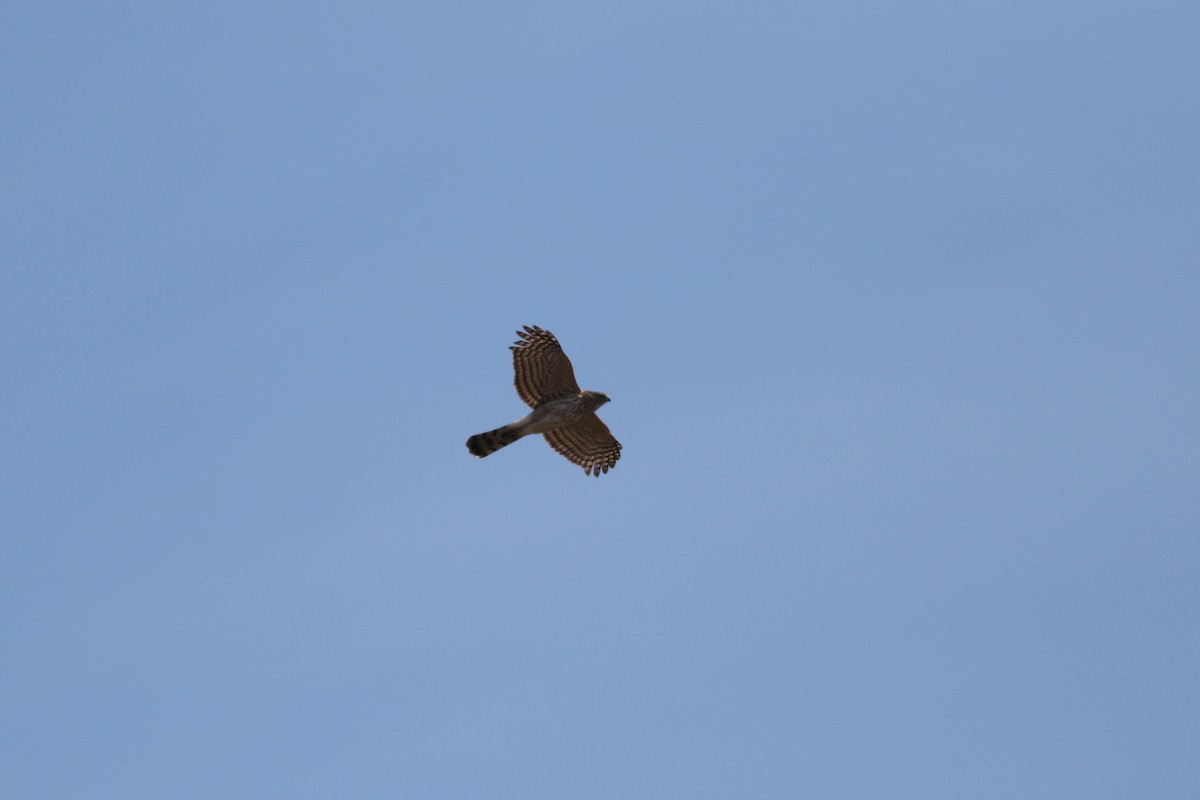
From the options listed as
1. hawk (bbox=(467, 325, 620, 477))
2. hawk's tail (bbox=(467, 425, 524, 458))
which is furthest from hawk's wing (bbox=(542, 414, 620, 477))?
hawk's tail (bbox=(467, 425, 524, 458))

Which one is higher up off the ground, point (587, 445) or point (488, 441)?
point (587, 445)

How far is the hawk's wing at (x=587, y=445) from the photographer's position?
3991cm

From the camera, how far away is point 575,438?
1580 inches

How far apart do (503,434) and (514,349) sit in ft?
5.85

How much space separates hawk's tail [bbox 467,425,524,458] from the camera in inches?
1527

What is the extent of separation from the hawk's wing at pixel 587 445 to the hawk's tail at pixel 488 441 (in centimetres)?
123

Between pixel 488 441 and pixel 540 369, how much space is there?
1811 mm

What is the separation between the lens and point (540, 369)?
38.7 m

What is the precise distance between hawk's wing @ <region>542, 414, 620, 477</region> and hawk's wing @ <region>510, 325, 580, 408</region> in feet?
3.56

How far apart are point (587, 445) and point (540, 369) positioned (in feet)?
7.95

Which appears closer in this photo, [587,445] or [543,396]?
[543,396]

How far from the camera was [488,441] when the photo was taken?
3888 centimetres

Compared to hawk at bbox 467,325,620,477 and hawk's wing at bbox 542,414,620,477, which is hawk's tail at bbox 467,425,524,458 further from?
hawk's wing at bbox 542,414,620,477

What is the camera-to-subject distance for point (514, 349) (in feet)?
126
